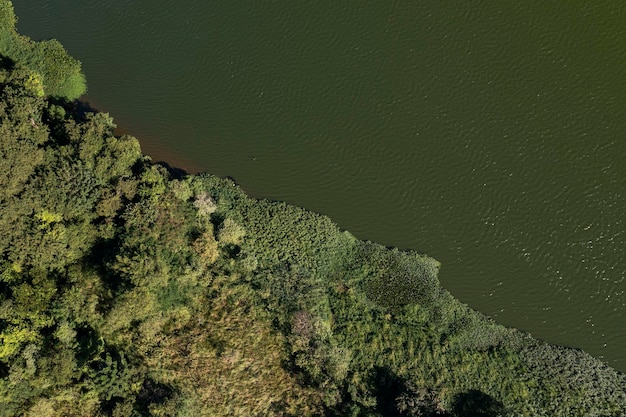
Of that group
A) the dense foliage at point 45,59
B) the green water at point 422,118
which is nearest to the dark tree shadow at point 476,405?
the green water at point 422,118

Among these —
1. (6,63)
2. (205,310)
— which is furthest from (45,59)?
(205,310)

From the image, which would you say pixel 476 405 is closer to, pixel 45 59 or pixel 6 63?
pixel 45 59

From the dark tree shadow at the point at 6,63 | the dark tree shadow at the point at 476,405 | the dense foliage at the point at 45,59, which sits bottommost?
the dark tree shadow at the point at 476,405

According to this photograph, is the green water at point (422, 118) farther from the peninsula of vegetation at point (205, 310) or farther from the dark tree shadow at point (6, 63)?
the dark tree shadow at point (6, 63)

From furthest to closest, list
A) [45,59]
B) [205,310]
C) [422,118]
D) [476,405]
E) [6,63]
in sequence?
[45,59] < [422,118] < [6,63] < [205,310] < [476,405]

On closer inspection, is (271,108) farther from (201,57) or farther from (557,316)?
(557,316)

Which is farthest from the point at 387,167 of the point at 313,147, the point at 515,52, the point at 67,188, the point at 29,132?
the point at 29,132

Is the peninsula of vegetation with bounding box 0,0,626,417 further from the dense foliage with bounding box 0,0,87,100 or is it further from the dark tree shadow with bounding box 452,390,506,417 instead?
the dense foliage with bounding box 0,0,87,100
